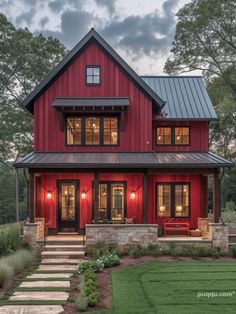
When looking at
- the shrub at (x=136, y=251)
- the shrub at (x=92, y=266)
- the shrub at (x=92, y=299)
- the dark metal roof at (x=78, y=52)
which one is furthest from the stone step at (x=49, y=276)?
the dark metal roof at (x=78, y=52)

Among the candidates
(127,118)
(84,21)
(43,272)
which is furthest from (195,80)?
(43,272)

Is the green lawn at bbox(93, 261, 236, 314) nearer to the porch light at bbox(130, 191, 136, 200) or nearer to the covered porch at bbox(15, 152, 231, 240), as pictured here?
the covered porch at bbox(15, 152, 231, 240)

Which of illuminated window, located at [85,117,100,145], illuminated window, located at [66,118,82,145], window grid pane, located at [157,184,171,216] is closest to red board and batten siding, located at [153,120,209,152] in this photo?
window grid pane, located at [157,184,171,216]

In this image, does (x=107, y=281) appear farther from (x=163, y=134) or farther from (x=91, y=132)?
(x=163, y=134)

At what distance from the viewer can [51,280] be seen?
14.0 m

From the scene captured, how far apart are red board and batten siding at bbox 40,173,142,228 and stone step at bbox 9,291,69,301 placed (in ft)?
31.8

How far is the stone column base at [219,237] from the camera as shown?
1923cm

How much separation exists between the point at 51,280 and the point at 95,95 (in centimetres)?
1064

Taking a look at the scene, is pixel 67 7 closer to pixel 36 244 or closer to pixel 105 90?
pixel 105 90

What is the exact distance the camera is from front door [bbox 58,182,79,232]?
22.1m

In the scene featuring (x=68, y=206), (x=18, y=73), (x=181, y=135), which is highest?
(x=18, y=73)

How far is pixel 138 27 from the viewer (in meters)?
38.0

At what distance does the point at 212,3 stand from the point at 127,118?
703 inches

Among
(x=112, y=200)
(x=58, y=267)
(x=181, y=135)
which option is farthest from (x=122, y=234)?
(x=181, y=135)
